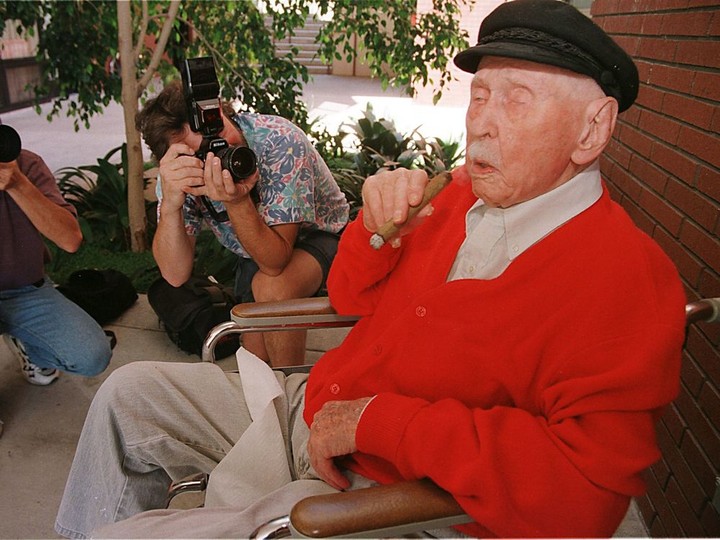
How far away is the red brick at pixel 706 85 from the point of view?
161cm

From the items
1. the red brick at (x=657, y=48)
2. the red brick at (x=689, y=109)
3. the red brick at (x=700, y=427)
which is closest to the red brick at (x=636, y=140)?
the red brick at (x=689, y=109)

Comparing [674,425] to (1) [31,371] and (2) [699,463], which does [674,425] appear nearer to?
(2) [699,463]

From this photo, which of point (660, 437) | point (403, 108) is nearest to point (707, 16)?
point (660, 437)

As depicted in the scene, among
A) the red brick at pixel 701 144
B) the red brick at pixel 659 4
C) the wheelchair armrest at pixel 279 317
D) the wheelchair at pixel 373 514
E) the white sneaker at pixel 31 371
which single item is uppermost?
the red brick at pixel 659 4

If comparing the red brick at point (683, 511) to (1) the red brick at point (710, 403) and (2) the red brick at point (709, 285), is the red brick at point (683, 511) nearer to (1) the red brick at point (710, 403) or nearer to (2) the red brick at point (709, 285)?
(1) the red brick at point (710, 403)

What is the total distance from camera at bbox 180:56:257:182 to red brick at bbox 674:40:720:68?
127 cm

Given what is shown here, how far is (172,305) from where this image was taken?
8.95ft

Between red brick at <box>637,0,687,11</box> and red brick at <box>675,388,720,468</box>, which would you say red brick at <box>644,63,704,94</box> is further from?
red brick at <box>675,388,720,468</box>

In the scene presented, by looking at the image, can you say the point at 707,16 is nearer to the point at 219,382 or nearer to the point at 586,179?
the point at 586,179

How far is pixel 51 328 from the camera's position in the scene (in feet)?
7.21

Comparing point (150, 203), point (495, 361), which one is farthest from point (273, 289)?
point (150, 203)

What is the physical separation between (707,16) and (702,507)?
1.28m

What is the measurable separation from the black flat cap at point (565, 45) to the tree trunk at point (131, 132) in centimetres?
275

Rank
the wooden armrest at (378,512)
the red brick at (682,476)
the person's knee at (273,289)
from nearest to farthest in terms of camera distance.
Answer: the wooden armrest at (378,512) < the red brick at (682,476) < the person's knee at (273,289)
